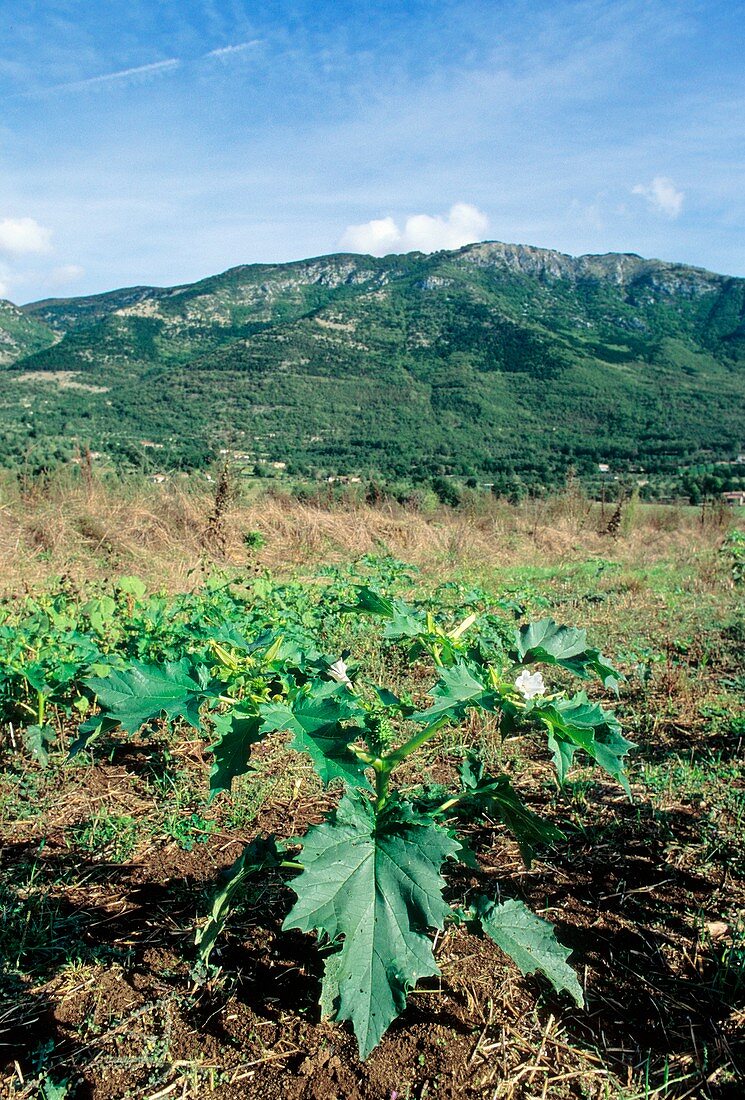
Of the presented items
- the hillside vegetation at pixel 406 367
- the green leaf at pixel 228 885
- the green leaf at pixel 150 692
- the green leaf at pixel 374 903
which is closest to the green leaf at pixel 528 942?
the green leaf at pixel 374 903

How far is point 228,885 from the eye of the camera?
1557mm

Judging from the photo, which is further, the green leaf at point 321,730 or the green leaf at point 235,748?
the green leaf at point 235,748

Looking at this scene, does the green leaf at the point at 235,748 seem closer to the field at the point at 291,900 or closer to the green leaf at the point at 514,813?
the field at the point at 291,900

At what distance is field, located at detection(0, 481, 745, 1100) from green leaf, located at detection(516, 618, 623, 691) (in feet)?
0.61

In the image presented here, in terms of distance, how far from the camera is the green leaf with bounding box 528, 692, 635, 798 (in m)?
1.34

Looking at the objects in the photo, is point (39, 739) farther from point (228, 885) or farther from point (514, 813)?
point (514, 813)

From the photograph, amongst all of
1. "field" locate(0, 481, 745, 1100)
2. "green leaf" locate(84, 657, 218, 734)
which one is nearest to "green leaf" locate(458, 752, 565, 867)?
"field" locate(0, 481, 745, 1100)

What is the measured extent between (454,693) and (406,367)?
7837 cm

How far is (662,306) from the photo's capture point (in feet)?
348

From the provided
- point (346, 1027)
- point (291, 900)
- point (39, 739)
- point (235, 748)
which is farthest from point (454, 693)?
point (39, 739)

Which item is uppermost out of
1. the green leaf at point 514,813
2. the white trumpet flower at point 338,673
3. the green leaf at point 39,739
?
the white trumpet flower at point 338,673

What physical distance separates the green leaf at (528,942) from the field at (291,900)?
167mm

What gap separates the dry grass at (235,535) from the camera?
8.73 metres

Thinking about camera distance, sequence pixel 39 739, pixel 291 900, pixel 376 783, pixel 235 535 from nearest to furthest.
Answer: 1. pixel 376 783
2. pixel 291 900
3. pixel 39 739
4. pixel 235 535
